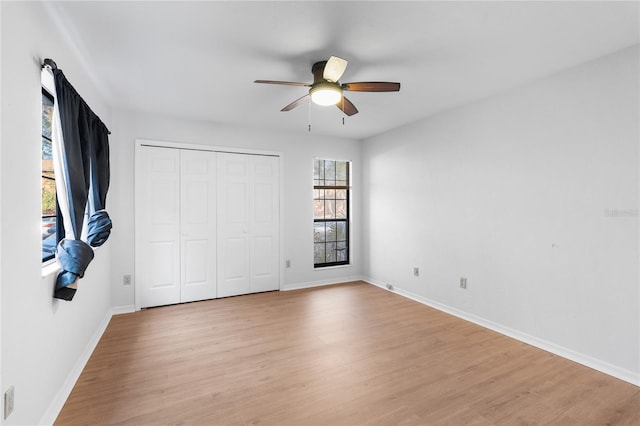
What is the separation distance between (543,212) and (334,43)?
246 cm

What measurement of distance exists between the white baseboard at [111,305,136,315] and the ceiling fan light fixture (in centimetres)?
347

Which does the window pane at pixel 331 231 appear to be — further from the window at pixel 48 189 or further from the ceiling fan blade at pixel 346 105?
the window at pixel 48 189

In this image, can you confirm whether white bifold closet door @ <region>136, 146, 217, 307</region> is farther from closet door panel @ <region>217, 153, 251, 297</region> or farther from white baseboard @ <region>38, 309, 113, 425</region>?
white baseboard @ <region>38, 309, 113, 425</region>

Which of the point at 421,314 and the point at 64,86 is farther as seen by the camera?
the point at 421,314

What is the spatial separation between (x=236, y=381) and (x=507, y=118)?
3557mm

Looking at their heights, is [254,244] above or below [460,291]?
above

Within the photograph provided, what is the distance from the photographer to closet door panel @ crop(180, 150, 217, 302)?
4.24 meters

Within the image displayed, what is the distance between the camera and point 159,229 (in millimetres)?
4102

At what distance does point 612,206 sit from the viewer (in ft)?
8.09

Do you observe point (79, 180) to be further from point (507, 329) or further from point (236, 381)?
point (507, 329)

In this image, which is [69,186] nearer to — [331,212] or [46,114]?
[46,114]

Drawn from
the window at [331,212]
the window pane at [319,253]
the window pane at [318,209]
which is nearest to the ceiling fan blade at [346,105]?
the window at [331,212]

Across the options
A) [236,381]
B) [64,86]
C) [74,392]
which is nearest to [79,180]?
[64,86]

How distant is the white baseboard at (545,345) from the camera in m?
2.38
